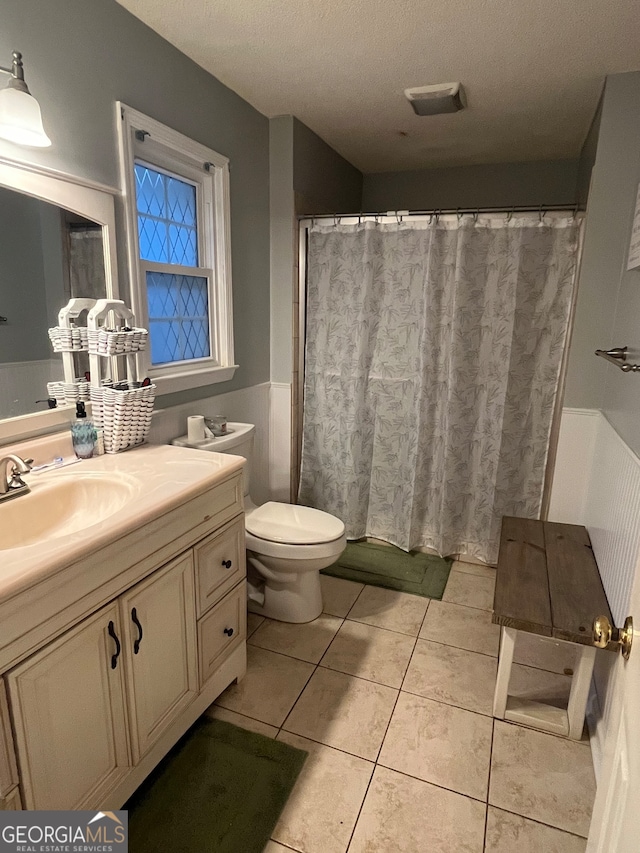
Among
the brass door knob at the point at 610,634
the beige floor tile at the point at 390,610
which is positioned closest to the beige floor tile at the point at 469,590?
the beige floor tile at the point at 390,610

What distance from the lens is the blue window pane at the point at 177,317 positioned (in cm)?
212

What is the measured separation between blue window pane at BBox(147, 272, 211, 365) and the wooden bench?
5.18 feet

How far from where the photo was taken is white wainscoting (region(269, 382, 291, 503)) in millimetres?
2939

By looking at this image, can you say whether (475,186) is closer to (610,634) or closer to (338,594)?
(338,594)

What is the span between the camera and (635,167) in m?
2.07

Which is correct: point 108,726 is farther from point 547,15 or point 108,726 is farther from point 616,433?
point 547,15

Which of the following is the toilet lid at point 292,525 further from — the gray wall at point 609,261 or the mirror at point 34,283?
the gray wall at point 609,261

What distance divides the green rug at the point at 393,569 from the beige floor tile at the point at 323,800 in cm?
104

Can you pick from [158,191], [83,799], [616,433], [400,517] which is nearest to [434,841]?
[83,799]

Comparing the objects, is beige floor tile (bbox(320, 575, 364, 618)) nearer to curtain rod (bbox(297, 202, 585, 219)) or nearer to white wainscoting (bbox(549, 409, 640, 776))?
white wainscoting (bbox(549, 409, 640, 776))

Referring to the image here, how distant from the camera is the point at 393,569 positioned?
2.73m

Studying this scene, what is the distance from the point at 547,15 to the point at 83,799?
8.48 feet

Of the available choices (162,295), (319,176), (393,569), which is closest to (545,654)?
(393,569)

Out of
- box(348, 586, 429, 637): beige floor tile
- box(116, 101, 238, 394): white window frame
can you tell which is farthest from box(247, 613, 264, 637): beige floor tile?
box(116, 101, 238, 394): white window frame
